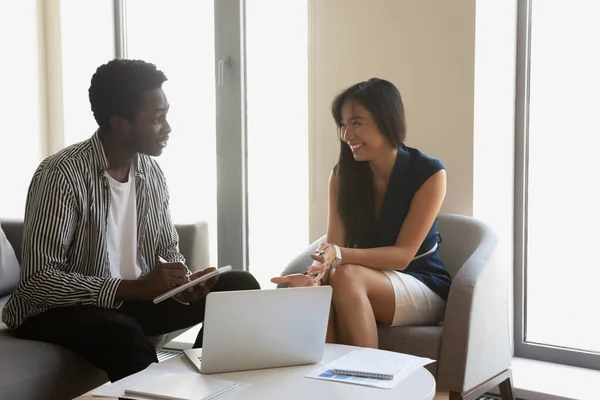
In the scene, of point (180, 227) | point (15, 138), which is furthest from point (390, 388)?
point (15, 138)

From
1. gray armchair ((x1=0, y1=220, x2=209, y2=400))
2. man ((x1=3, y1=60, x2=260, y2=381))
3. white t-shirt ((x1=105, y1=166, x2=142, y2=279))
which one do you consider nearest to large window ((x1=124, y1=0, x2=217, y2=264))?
man ((x1=3, y1=60, x2=260, y2=381))

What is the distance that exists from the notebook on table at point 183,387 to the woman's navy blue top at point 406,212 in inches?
36.4

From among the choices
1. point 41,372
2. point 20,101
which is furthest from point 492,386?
point 20,101

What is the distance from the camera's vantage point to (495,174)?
266cm

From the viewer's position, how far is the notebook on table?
137 cm

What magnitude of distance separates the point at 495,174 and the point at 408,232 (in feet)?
2.17

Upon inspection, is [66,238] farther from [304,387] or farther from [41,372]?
[304,387]

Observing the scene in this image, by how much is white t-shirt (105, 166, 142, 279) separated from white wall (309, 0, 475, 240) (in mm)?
931

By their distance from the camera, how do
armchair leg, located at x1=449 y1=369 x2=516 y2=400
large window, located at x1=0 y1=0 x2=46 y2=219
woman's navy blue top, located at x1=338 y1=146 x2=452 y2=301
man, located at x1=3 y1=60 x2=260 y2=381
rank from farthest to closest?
1. large window, located at x1=0 y1=0 x2=46 y2=219
2. woman's navy blue top, located at x1=338 y1=146 x2=452 y2=301
3. armchair leg, located at x1=449 y1=369 x2=516 y2=400
4. man, located at x1=3 y1=60 x2=260 y2=381

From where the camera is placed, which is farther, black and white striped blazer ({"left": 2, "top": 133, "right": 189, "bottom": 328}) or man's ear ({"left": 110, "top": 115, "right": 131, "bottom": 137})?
man's ear ({"left": 110, "top": 115, "right": 131, "bottom": 137})

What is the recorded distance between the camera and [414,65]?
261 cm

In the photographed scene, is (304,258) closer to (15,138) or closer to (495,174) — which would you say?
(495,174)

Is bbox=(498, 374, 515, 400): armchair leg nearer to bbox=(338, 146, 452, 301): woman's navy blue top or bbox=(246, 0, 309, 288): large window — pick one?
bbox=(338, 146, 452, 301): woman's navy blue top

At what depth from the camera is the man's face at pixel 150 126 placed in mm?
2131
